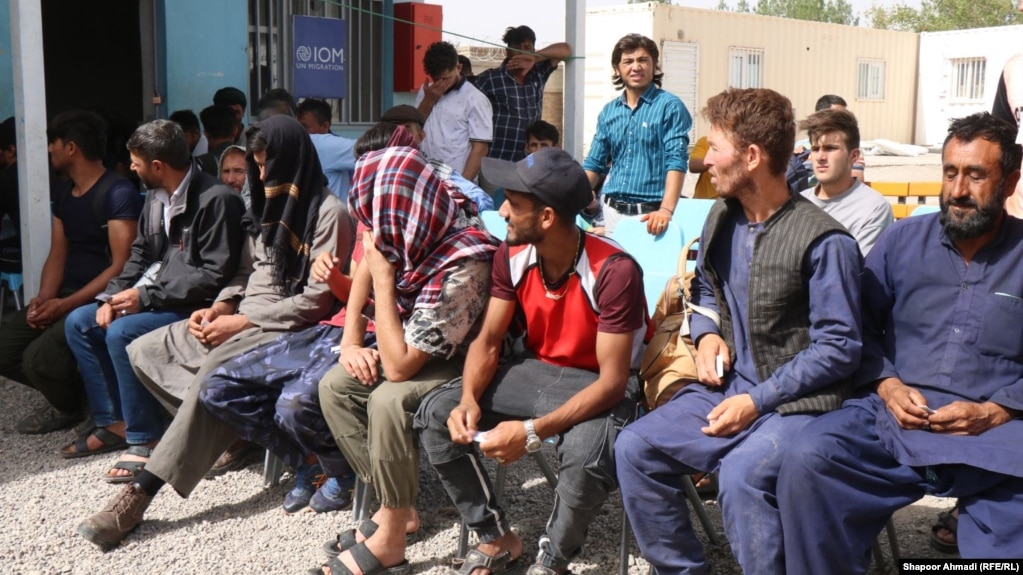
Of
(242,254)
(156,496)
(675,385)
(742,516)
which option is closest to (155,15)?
(242,254)

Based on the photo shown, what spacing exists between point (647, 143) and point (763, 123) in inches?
91.6

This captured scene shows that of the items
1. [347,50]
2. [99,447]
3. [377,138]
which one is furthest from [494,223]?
[347,50]

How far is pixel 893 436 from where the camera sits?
115 inches

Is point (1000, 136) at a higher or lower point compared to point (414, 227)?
higher

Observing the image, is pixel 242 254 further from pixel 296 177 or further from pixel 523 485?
pixel 523 485

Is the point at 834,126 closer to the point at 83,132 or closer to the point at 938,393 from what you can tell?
the point at 938,393

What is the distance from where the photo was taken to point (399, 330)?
12.0 feet

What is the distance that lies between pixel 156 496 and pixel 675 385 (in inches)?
88.3

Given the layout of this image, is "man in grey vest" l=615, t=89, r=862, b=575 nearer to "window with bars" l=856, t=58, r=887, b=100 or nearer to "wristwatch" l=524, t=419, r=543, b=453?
"wristwatch" l=524, t=419, r=543, b=453

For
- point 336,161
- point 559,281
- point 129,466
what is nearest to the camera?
point 559,281

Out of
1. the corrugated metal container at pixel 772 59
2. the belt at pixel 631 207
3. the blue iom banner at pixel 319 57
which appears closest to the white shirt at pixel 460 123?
the belt at pixel 631 207

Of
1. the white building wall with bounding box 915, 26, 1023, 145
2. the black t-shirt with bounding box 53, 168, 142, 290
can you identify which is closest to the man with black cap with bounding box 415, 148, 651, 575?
the black t-shirt with bounding box 53, 168, 142, 290

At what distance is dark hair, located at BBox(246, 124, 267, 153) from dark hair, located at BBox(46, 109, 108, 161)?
1413 millimetres

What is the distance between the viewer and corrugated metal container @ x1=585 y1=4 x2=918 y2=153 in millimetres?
25641
